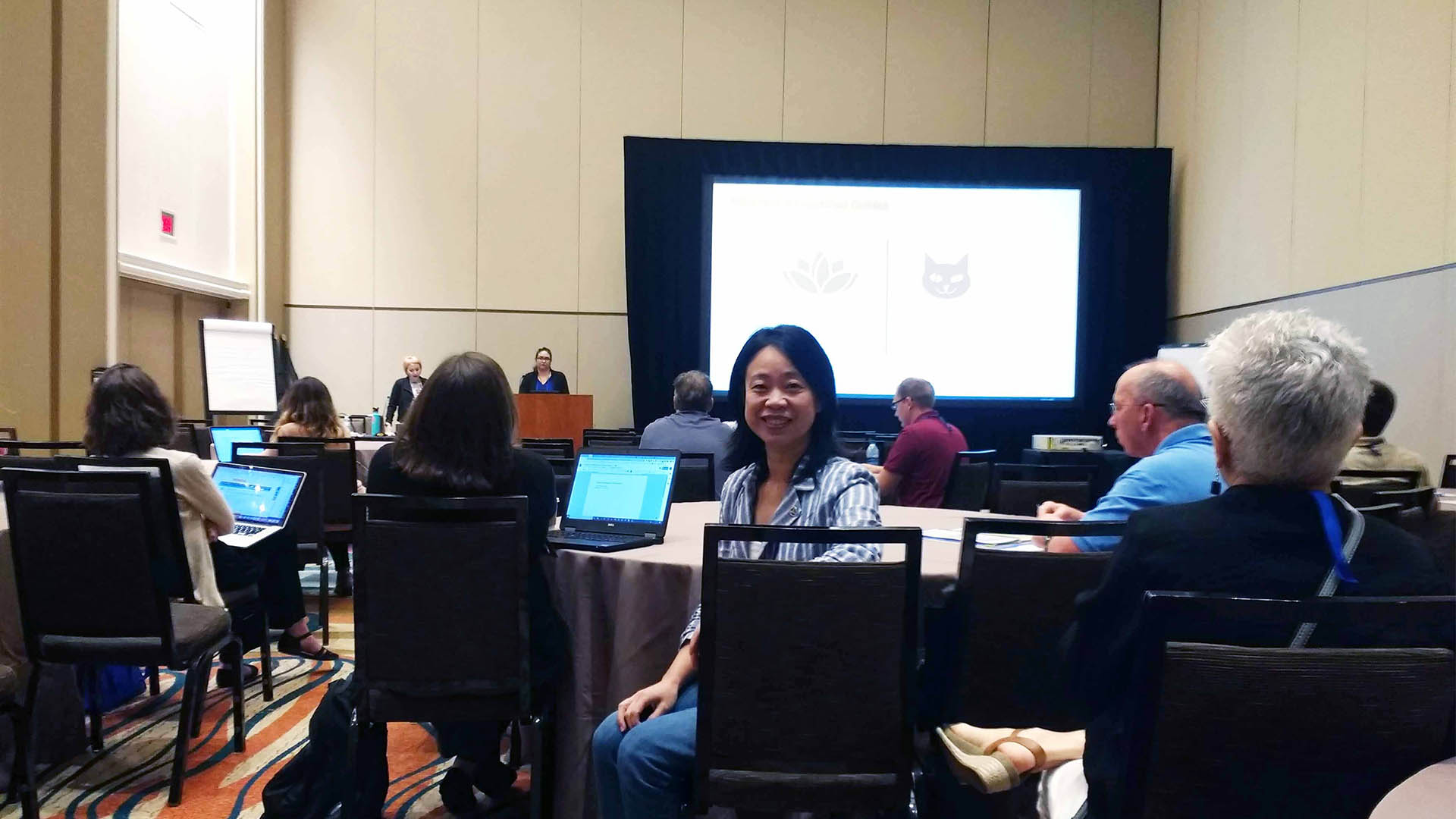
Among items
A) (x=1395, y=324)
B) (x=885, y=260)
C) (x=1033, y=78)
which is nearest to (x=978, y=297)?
(x=885, y=260)

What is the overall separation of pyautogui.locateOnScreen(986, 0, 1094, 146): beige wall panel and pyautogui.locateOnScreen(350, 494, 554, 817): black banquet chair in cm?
845

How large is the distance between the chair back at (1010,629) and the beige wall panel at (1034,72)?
8355 mm

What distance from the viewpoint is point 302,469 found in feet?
12.1

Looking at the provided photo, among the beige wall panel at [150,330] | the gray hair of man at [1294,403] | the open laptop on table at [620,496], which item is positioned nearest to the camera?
the gray hair of man at [1294,403]

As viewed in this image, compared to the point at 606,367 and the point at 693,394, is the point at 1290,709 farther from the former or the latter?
the point at 606,367

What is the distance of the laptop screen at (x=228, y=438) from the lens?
176 inches

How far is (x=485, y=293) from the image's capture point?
9164 millimetres

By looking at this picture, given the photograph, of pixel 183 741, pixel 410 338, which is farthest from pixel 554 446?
pixel 410 338

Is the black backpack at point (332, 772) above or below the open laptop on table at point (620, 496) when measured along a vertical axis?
below

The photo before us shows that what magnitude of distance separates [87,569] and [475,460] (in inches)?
47.1

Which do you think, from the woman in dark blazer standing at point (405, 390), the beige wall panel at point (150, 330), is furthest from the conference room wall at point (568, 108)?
the beige wall panel at point (150, 330)

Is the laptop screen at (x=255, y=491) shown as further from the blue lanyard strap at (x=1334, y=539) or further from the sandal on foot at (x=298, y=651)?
the blue lanyard strap at (x=1334, y=539)

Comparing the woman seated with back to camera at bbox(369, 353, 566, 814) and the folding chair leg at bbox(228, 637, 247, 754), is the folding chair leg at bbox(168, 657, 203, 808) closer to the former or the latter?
the folding chair leg at bbox(228, 637, 247, 754)

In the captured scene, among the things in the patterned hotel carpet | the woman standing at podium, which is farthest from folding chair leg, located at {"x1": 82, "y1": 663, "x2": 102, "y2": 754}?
the woman standing at podium
